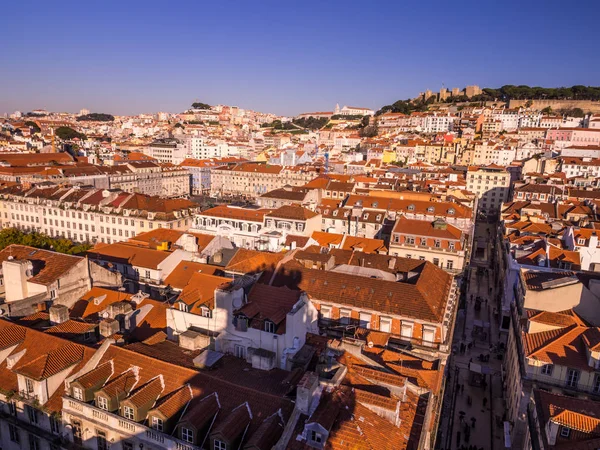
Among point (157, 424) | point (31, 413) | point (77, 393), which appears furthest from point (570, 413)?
point (31, 413)

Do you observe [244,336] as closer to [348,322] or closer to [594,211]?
[348,322]

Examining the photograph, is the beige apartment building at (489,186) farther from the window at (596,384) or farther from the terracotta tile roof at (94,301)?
the terracotta tile roof at (94,301)

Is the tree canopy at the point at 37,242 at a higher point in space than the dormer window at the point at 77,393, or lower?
lower

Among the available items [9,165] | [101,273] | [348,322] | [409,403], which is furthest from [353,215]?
[9,165]

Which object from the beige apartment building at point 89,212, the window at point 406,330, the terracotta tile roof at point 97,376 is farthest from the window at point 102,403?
the beige apartment building at point 89,212

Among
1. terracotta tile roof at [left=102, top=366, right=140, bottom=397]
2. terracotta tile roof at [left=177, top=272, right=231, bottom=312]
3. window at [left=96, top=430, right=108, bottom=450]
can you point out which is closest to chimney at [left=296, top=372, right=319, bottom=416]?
terracotta tile roof at [left=102, top=366, right=140, bottom=397]

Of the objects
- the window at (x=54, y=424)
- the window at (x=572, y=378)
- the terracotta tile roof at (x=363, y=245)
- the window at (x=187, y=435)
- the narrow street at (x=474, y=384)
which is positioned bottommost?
the narrow street at (x=474, y=384)

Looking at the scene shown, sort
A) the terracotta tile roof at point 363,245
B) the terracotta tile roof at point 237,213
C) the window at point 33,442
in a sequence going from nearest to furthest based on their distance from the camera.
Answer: the window at point 33,442 < the terracotta tile roof at point 363,245 < the terracotta tile roof at point 237,213
